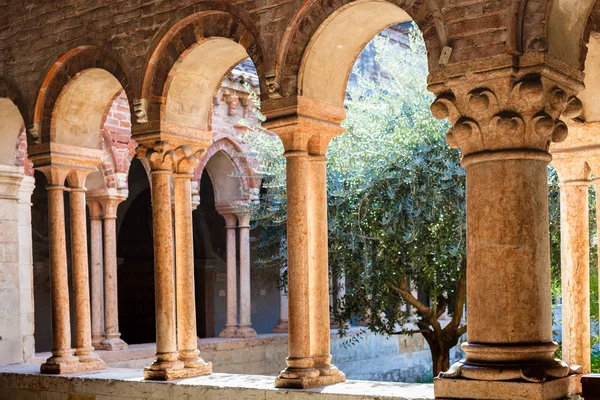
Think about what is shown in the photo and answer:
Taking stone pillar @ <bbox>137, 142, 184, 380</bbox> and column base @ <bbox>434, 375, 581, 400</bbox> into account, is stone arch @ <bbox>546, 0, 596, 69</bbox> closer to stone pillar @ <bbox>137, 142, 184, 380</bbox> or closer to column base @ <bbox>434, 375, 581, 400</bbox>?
column base @ <bbox>434, 375, 581, 400</bbox>

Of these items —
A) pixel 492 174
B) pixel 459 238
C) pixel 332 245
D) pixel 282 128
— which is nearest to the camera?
pixel 492 174

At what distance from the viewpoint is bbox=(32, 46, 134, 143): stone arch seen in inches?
281

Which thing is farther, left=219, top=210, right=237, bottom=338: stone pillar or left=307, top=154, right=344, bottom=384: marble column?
left=219, top=210, right=237, bottom=338: stone pillar

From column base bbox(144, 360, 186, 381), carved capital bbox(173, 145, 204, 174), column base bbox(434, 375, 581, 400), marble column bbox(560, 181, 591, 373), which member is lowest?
column base bbox(144, 360, 186, 381)

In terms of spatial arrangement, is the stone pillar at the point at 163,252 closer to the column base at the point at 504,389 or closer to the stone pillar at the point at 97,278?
the column base at the point at 504,389

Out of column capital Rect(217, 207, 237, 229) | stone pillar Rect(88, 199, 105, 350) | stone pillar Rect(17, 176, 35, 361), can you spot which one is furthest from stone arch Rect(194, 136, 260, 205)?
stone pillar Rect(17, 176, 35, 361)

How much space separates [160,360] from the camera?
6672 mm

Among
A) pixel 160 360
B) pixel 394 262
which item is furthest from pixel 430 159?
pixel 160 360

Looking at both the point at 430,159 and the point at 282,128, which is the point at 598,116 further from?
the point at 430,159

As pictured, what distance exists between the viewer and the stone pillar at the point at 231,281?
13.2 m

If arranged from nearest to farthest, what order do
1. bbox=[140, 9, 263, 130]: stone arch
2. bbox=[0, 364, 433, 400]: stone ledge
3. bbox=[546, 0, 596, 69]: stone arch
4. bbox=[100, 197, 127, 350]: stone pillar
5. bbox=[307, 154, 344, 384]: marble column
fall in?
bbox=[546, 0, 596, 69]: stone arch
bbox=[0, 364, 433, 400]: stone ledge
bbox=[307, 154, 344, 384]: marble column
bbox=[140, 9, 263, 130]: stone arch
bbox=[100, 197, 127, 350]: stone pillar

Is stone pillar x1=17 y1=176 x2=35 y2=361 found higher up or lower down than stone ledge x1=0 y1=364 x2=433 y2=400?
higher up

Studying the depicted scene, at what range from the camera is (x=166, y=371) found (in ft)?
21.5

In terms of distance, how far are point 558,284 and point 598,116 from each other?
16.2 feet
